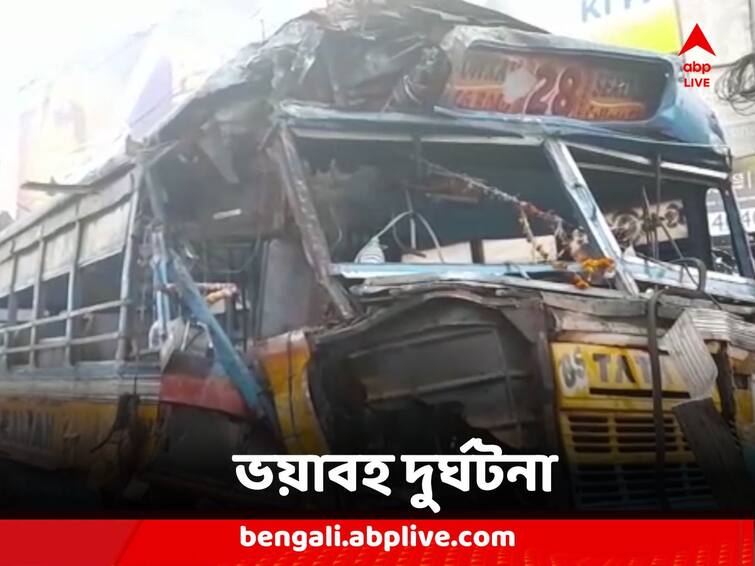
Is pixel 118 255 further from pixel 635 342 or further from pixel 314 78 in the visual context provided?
pixel 635 342

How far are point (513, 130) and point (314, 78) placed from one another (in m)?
0.52

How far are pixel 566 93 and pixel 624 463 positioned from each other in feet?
3.07

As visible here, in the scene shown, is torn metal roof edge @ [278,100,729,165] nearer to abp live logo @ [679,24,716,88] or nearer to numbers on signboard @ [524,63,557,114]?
numbers on signboard @ [524,63,557,114]

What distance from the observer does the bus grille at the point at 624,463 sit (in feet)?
7.58

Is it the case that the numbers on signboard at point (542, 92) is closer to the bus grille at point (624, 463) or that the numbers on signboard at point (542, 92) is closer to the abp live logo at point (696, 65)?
the abp live logo at point (696, 65)

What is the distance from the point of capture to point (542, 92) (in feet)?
8.44

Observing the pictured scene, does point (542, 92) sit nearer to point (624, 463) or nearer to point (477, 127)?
point (477, 127)

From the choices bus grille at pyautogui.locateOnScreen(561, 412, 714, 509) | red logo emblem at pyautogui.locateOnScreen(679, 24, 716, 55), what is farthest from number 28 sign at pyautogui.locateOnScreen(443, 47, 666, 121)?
bus grille at pyautogui.locateOnScreen(561, 412, 714, 509)

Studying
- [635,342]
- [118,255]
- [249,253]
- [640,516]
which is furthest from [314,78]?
[640,516]

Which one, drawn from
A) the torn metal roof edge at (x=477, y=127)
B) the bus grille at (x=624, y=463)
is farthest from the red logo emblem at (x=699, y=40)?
the bus grille at (x=624, y=463)

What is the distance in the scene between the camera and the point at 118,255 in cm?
250

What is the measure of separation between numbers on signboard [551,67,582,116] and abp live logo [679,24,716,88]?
0.27 meters
